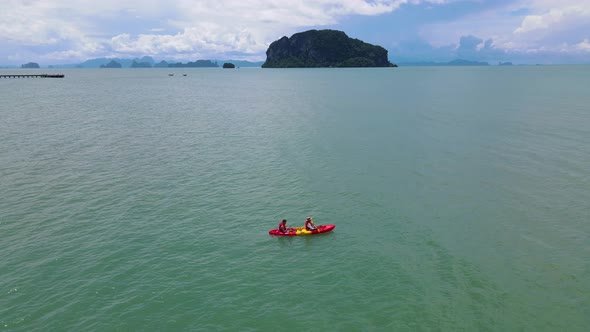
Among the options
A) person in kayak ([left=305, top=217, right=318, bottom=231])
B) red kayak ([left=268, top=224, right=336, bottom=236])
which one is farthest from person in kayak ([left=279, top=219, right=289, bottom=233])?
person in kayak ([left=305, top=217, right=318, bottom=231])

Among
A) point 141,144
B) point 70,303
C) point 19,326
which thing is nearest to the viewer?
point 19,326

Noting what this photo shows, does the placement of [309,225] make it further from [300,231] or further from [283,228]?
[283,228]

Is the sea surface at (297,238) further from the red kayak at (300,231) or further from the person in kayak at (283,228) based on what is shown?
the person in kayak at (283,228)

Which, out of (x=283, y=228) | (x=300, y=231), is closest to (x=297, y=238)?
(x=300, y=231)

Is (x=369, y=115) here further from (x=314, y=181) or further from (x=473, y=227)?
(x=473, y=227)

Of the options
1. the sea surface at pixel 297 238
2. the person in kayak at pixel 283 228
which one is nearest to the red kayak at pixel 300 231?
the person in kayak at pixel 283 228

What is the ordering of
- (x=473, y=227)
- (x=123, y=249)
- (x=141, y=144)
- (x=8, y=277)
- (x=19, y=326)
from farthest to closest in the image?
(x=141, y=144) < (x=473, y=227) < (x=123, y=249) < (x=8, y=277) < (x=19, y=326)

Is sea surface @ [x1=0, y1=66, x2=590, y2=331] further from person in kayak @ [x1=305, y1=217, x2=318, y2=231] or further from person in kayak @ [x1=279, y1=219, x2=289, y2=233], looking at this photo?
person in kayak @ [x1=305, y1=217, x2=318, y2=231]

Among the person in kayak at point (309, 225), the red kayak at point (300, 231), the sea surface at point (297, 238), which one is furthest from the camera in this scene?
the person in kayak at point (309, 225)

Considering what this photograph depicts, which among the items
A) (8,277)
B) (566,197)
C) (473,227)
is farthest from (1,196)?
(566,197)
